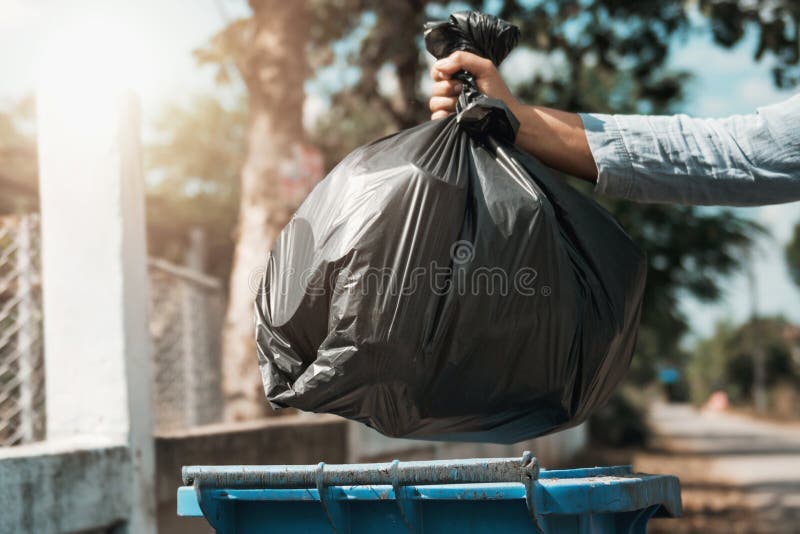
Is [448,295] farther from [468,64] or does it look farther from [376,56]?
[376,56]

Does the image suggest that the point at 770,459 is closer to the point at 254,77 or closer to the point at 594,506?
the point at 254,77

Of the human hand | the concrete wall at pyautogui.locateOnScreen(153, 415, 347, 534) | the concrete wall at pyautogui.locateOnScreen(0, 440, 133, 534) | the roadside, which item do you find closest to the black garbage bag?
the human hand

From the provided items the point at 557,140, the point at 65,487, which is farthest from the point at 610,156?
the point at 65,487

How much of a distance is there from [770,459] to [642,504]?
19201 millimetres

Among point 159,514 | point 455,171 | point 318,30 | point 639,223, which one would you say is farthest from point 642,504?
point 639,223

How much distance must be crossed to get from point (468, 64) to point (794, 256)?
58360 millimetres

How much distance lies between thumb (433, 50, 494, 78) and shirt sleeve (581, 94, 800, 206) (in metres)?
0.29

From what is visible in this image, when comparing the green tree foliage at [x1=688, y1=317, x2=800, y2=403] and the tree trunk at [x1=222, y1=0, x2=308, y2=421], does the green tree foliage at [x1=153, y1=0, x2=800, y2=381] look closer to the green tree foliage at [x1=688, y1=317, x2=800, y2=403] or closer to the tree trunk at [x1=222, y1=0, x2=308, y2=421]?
the tree trunk at [x1=222, y1=0, x2=308, y2=421]

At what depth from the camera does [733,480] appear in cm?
1513

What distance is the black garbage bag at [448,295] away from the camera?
2.10 metres

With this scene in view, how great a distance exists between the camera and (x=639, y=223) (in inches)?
575

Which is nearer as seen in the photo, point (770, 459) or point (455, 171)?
point (455, 171)

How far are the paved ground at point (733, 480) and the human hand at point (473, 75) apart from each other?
789 centimetres

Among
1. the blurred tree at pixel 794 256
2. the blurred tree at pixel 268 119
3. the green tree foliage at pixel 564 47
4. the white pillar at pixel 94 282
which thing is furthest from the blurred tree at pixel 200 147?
the blurred tree at pixel 794 256
